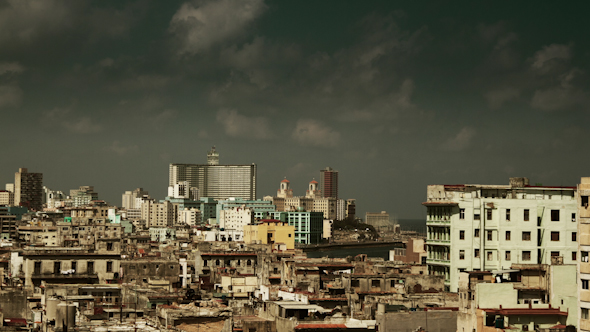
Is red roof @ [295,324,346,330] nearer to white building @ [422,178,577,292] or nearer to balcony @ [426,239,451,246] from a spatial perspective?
white building @ [422,178,577,292]

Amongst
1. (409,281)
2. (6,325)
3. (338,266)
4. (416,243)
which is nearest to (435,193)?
(409,281)

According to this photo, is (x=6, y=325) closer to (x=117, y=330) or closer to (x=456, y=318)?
(x=117, y=330)

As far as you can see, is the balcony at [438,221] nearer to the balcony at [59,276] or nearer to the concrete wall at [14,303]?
the balcony at [59,276]

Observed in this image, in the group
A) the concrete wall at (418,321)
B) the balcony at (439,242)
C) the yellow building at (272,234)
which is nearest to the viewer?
the concrete wall at (418,321)

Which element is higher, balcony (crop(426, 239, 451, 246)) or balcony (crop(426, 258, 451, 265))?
balcony (crop(426, 239, 451, 246))

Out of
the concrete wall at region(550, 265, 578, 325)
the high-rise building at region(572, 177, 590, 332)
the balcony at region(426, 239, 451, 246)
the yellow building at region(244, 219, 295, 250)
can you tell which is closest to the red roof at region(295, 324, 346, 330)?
the concrete wall at region(550, 265, 578, 325)

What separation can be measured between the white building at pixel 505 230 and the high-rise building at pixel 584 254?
787 inches

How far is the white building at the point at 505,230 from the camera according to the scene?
48938mm

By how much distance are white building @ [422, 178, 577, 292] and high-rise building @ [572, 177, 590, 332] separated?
20.0 meters

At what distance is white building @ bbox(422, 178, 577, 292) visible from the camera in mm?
48938

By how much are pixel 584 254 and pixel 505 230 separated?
21.3m

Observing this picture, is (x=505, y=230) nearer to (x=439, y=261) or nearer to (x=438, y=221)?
(x=438, y=221)

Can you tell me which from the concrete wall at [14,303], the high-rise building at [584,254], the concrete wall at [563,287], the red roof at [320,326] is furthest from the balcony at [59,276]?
the high-rise building at [584,254]

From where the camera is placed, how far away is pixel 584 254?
2836cm
